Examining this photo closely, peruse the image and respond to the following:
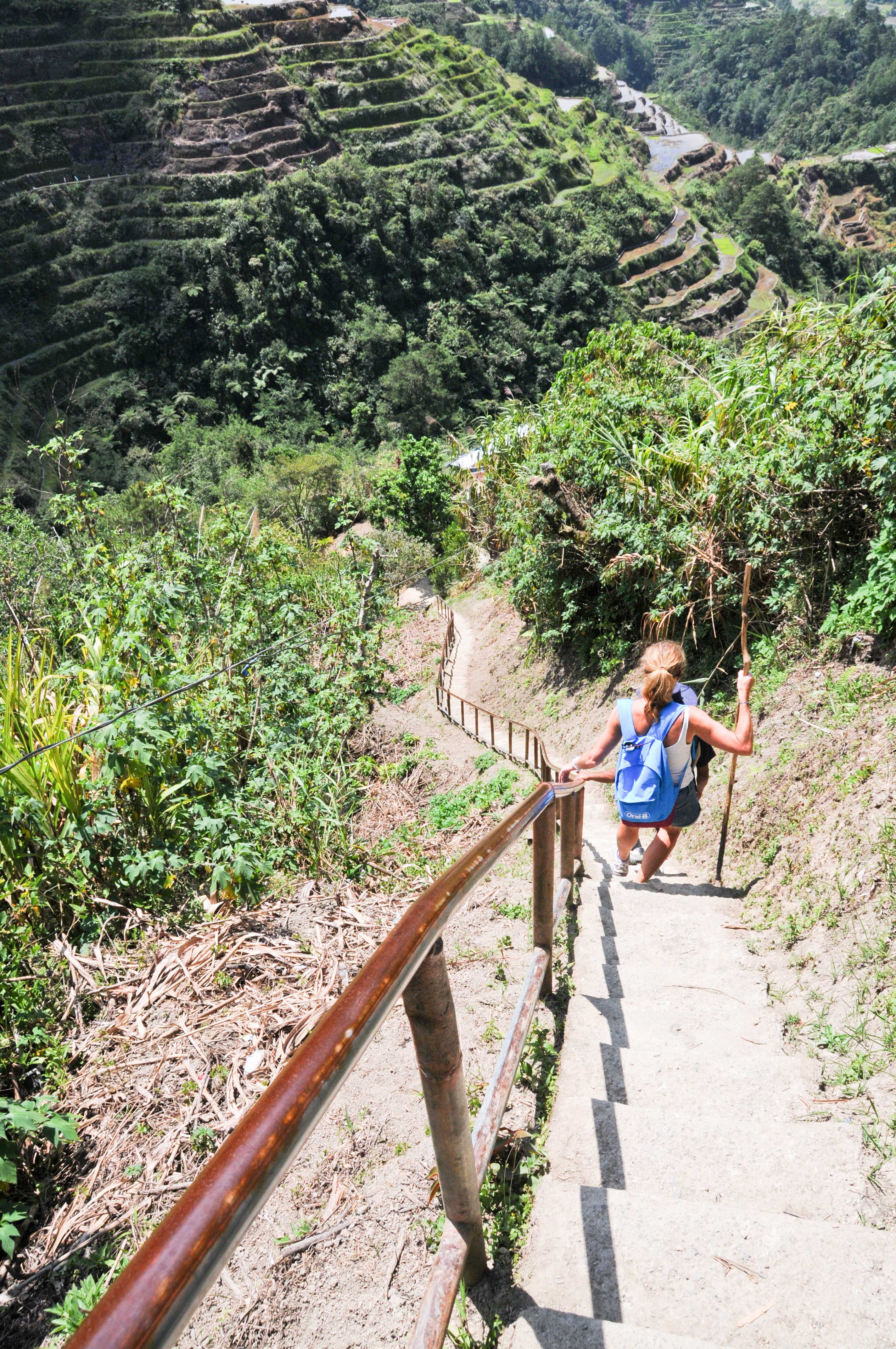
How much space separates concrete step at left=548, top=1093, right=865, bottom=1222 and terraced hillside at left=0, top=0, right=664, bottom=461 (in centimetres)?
4932

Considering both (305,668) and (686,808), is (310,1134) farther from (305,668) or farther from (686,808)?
(305,668)

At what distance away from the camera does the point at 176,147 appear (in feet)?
186

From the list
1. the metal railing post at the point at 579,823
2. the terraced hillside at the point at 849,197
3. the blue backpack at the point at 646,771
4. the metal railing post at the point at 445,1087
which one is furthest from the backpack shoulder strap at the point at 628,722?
the terraced hillside at the point at 849,197

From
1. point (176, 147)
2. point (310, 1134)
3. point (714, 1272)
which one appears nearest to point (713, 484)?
point (714, 1272)

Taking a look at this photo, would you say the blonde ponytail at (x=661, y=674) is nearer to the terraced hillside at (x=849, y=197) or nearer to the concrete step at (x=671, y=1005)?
the concrete step at (x=671, y=1005)

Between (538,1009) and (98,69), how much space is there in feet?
254

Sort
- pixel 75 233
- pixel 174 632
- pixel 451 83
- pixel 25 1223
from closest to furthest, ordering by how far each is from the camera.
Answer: pixel 25 1223 → pixel 174 632 → pixel 75 233 → pixel 451 83

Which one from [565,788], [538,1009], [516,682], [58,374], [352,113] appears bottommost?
[58,374]

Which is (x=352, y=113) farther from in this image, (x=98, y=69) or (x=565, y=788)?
(x=565, y=788)

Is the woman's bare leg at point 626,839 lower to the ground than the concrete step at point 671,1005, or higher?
lower

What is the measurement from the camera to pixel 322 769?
16.1ft

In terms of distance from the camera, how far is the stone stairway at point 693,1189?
4.73 feet

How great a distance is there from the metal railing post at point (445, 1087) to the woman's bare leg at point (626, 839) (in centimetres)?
256

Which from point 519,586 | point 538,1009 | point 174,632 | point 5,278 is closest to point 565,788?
point 538,1009
